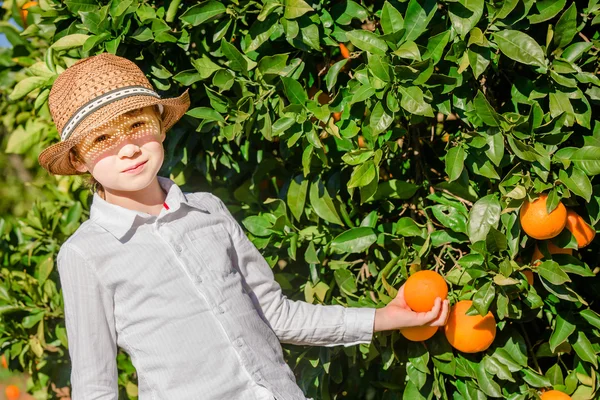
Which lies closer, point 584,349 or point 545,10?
point 545,10

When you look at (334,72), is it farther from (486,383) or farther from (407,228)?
Result: (486,383)

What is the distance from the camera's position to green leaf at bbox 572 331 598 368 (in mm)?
1661

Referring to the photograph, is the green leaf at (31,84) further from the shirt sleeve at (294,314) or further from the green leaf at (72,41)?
the shirt sleeve at (294,314)

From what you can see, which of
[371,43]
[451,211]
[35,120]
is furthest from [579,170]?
[35,120]

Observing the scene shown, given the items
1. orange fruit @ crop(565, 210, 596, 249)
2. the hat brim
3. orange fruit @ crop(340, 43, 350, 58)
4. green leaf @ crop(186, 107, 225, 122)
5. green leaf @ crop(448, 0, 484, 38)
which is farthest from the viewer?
orange fruit @ crop(340, 43, 350, 58)

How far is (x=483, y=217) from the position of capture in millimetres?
1543

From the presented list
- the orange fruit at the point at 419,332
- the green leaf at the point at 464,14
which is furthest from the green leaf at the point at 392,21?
the orange fruit at the point at 419,332

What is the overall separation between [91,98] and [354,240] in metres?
0.67

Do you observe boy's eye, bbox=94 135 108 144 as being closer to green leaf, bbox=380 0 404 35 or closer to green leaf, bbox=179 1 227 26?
green leaf, bbox=179 1 227 26

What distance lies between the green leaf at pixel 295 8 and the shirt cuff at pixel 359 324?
0.66m

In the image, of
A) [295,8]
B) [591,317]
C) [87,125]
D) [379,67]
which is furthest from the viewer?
[591,317]

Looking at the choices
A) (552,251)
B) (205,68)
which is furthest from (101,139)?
(552,251)

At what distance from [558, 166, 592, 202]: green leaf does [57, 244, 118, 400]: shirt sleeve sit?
0.94 m

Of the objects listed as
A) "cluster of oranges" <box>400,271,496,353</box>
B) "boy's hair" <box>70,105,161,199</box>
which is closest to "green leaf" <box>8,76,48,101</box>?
"boy's hair" <box>70,105,161,199</box>
